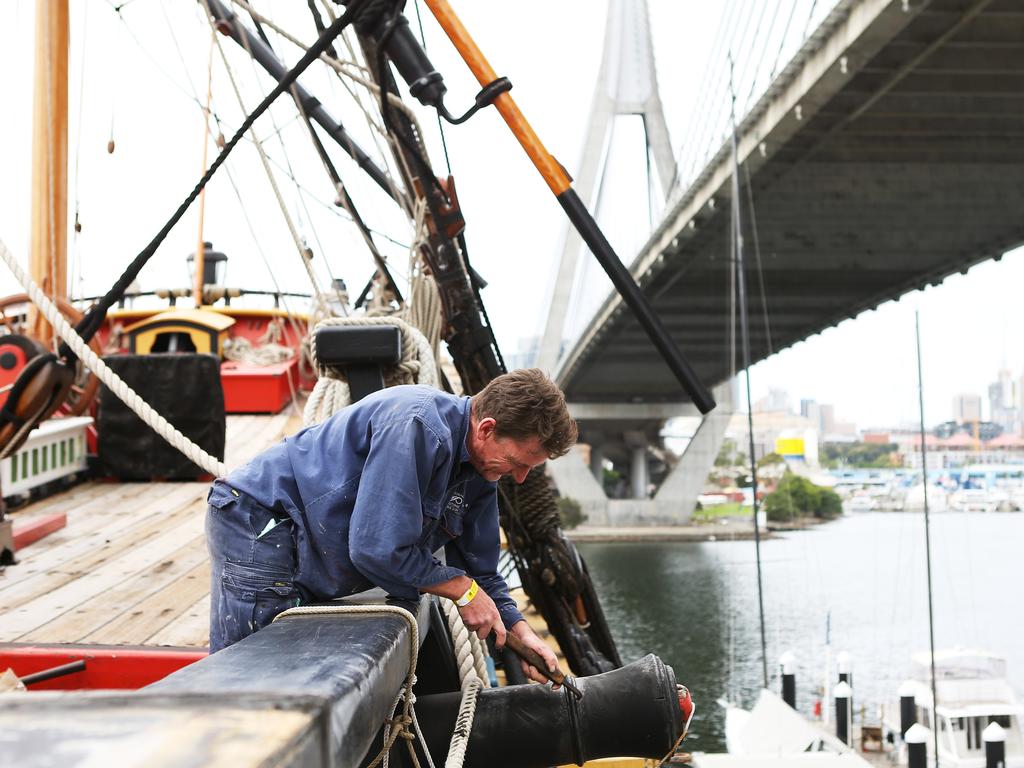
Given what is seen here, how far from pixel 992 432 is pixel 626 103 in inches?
650

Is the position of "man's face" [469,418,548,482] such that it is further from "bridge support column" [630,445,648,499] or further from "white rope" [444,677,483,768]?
"bridge support column" [630,445,648,499]

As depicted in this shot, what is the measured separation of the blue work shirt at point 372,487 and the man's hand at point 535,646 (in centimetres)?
20

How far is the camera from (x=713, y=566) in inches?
1230

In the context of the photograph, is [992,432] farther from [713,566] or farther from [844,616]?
[844,616]

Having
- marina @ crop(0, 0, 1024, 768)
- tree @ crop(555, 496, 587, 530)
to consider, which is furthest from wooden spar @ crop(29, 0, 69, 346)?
tree @ crop(555, 496, 587, 530)

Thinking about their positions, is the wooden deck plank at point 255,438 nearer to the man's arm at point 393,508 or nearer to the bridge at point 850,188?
the man's arm at point 393,508

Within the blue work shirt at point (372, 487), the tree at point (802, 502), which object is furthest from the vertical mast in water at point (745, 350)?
the tree at point (802, 502)

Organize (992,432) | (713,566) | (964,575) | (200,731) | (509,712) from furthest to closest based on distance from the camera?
(992,432), (713,566), (964,575), (509,712), (200,731)

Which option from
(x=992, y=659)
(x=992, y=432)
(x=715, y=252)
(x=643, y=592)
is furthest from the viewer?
(x=992, y=432)

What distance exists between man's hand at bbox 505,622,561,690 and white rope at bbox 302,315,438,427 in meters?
1.00

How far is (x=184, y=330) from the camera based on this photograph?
8383 millimetres

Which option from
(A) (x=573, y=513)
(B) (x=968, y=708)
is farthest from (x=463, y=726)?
(A) (x=573, y=513)

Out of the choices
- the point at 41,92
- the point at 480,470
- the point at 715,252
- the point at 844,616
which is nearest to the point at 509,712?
the point at 480,470

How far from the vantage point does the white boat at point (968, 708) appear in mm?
16219
